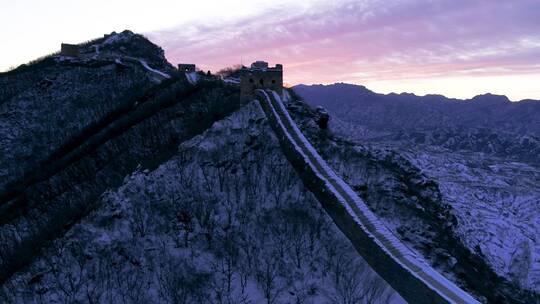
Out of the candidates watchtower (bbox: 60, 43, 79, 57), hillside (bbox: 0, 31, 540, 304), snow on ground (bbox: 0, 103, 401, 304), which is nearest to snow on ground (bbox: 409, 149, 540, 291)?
hillside (bbox: 0, 31, 540, 304)

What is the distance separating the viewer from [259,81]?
43500mm

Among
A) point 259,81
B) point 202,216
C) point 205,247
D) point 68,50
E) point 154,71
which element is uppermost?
point 68,50

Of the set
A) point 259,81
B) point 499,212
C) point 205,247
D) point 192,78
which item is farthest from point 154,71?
point 499,212

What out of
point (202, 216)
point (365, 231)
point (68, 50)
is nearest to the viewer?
point (365, 231)

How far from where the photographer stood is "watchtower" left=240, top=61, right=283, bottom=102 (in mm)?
42500

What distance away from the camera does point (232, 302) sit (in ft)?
75.4

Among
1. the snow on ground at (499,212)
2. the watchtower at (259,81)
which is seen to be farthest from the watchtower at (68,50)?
the snow on ground at (499,212)

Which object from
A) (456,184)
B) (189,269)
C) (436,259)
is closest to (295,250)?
(189,269)

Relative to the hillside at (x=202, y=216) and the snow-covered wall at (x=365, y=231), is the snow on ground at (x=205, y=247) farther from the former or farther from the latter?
the snow-covered wall at (x=365, y=231)

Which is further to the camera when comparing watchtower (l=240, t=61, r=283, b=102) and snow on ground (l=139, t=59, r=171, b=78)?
snow on ground (l=139, t=59, r=171, b=78)

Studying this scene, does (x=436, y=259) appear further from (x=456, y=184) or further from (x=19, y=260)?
(x=456, y=184)

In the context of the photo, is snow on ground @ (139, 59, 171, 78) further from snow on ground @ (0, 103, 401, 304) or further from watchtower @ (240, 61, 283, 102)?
snow on ground @ (0, 103, 401, 304)

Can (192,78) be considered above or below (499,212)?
above

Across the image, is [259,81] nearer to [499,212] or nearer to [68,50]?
[68,50]
